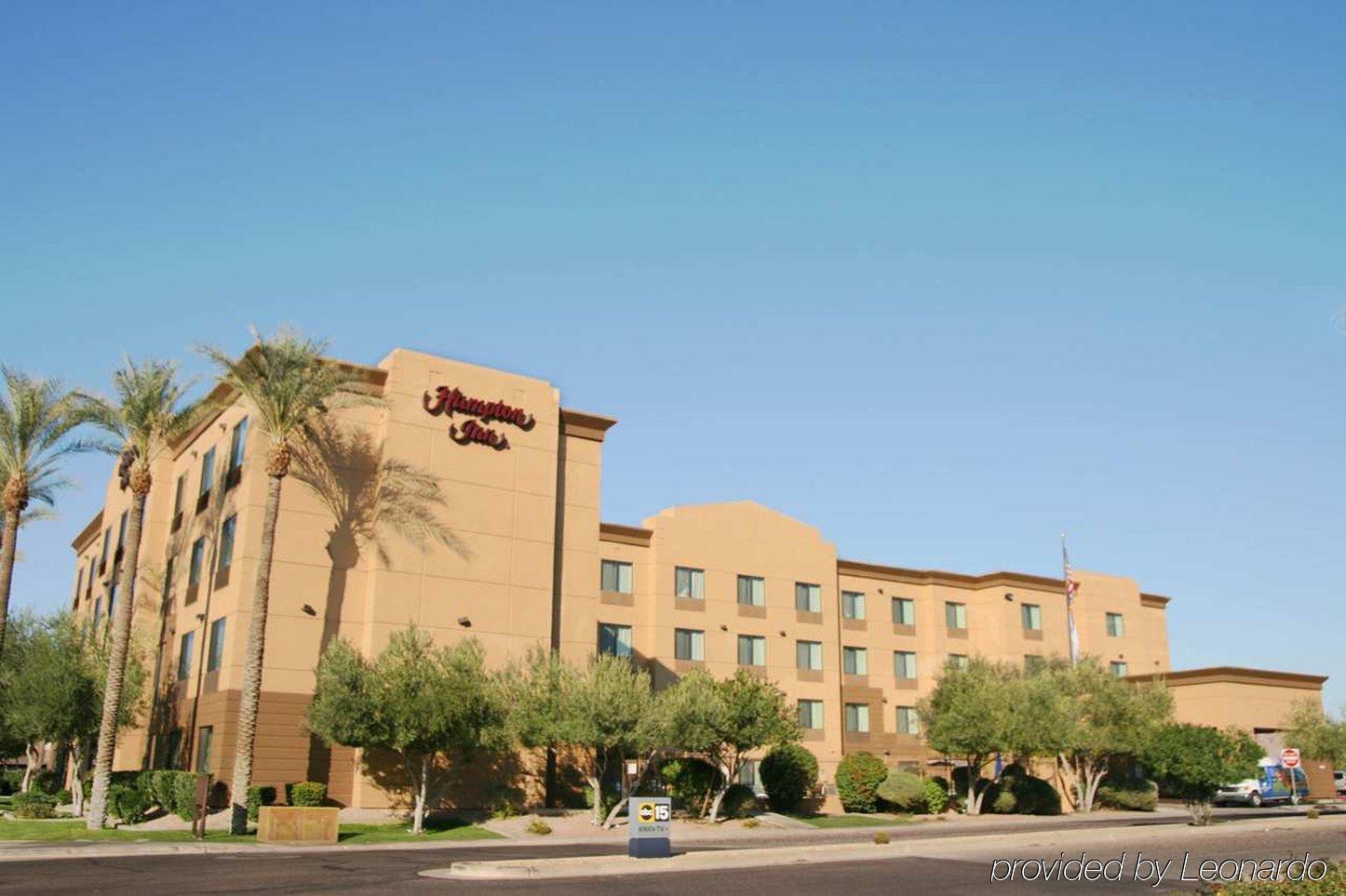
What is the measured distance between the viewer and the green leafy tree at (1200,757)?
4888cm

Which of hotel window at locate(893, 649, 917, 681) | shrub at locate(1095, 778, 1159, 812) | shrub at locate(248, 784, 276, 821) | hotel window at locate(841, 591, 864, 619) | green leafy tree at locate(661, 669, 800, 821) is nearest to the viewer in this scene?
shrub at locate(248, 784, 276, 821)

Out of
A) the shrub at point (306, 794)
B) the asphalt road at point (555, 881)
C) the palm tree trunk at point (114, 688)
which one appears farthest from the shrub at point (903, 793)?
the palm tree trunk at point (114, 688)

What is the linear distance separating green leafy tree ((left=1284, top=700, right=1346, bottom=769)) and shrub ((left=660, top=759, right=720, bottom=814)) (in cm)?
4093

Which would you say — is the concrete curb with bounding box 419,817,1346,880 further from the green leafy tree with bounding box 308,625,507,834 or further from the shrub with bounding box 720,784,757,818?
the shrub with bounding box 720,784,757,818

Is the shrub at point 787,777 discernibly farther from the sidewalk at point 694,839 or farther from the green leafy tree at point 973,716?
the green leafy tree at point 973,716

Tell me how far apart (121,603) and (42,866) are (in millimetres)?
15686

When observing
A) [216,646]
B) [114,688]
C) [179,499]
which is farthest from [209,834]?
[179,499]

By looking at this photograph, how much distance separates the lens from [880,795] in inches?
2057

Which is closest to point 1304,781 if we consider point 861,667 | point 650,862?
point 861,667

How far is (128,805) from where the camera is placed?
127 ft

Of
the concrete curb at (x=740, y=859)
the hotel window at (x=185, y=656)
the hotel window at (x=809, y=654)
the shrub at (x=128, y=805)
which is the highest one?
the hotel window at (x=809, y=654)

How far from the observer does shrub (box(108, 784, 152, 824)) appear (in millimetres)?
38562

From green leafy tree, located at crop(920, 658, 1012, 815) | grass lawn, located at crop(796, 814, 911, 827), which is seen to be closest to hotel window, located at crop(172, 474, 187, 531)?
grass lawn, located at crop(796, 814, 911, 827)

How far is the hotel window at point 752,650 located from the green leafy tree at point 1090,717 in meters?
13.2
